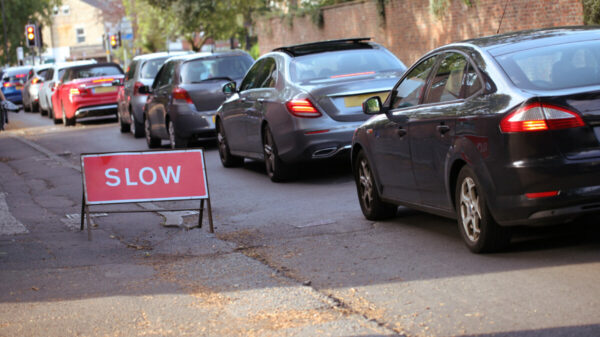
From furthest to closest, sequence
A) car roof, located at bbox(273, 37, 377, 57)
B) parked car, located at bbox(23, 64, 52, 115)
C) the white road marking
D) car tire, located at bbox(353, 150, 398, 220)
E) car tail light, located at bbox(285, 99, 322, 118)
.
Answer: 1. parked car, located at bbox(23, 64, 52, 115)
2. car roof, located at bbox(273, 37, 377, 57)
3. car tail light, located at bbox(285, 99, 322, 118)
4. the white road marking
5. car tire, located at bbox(353, 150, 398, 220)

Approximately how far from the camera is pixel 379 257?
7.70 metres

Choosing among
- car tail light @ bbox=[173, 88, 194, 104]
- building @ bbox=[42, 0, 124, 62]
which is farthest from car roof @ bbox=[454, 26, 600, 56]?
building @ bbox=[42, 0, 124, 62]

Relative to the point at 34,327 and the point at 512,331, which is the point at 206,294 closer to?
the point at 34,327

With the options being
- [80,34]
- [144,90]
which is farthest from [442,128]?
[80,34]

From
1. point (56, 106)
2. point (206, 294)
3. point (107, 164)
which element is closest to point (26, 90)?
point (56, 106)

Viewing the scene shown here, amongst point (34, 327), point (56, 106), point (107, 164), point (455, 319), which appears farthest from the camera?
point (56, 106)

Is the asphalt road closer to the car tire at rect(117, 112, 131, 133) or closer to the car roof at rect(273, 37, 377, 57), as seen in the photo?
the car roof at rect(273, 37, 377, 57)

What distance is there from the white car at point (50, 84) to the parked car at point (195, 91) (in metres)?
13.6

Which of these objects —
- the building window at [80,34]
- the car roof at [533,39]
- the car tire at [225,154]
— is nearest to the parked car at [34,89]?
the car tire at [225,154]

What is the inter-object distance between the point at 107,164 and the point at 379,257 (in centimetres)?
312

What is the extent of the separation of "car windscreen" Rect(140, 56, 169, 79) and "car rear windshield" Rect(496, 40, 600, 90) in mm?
16664

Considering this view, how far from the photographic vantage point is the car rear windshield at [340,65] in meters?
13.0

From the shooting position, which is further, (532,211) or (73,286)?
(73,286)

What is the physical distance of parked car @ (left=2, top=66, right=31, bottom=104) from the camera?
160ft
